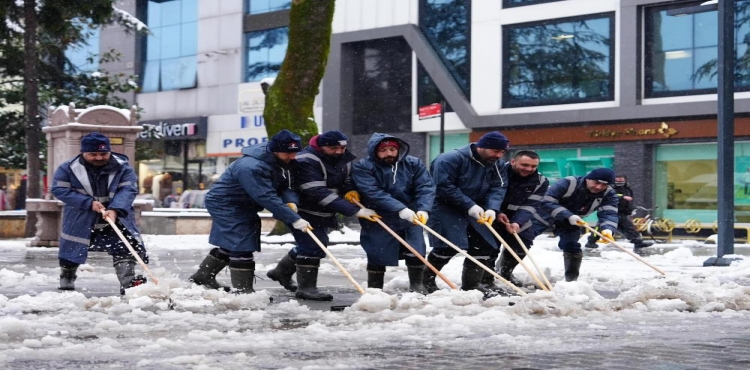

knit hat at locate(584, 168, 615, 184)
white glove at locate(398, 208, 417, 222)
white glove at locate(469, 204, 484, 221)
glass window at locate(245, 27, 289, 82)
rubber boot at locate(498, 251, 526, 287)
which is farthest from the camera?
glass window at locate(245, 27, 289, 82)

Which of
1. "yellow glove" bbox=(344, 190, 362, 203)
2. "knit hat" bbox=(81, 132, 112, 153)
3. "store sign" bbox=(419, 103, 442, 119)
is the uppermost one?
"store sign" bbox=(419, 103, 442, 119)

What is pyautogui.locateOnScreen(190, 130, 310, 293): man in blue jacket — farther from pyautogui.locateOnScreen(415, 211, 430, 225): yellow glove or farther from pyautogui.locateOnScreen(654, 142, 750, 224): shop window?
pyautogui.locateOnScreen(654, 142, 750, 224): shop window

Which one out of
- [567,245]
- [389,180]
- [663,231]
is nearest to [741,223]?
[663,231]

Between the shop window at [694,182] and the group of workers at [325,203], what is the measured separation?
63.8 feet

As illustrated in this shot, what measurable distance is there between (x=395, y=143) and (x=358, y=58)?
26.5m

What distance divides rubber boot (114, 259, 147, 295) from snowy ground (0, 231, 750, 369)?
15.0 inches

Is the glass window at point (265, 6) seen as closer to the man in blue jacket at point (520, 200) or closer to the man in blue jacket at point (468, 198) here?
the man in blue jacket at point (520, 200)

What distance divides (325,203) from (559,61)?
2242 centimetres

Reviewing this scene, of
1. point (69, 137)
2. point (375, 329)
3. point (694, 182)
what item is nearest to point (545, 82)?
point (694, 182)

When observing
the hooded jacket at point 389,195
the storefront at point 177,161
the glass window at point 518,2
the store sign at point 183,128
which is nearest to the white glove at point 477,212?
the hooded jacket at point 389,195

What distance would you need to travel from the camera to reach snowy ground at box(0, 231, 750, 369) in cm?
593

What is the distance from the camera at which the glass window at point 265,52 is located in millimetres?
39031

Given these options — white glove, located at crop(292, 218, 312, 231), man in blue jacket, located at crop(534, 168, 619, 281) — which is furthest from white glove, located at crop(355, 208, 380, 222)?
man in blue jacket, located at crop(534, 168, 619, 281)

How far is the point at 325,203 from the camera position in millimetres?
9664
